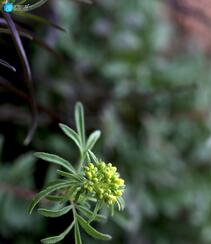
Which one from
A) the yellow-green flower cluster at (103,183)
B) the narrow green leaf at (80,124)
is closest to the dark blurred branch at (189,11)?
the narrow green leaf at (80,124)

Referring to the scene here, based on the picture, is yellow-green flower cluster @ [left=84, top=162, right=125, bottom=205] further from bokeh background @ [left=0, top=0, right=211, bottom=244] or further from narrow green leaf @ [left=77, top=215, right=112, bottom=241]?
bokeh background @ [left=0, top=0, right=211, bottom=244]

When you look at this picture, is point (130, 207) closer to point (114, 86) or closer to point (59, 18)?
point (114, 86)

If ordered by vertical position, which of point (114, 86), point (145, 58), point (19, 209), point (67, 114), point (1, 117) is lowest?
point (19, 209)

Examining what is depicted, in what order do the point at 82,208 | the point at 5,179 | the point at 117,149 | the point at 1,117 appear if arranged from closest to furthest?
1. the point at 82,208
2. the point at 5,179
3. the point at 1,117
4. the point at 117,149

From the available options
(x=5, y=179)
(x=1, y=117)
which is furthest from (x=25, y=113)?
(x=5, y=179)

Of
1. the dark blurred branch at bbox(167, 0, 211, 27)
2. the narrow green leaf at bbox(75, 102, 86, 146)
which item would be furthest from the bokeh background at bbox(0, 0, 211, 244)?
the narrow green leaf at bbox(75, 102, 86, 146)

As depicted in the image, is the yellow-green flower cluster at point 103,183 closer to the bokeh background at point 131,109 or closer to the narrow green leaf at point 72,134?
the narrow green leaf at point 72,134

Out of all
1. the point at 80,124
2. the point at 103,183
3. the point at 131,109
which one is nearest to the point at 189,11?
the point at 131,109

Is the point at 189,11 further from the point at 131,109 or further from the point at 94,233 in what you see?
the point at 94,233
